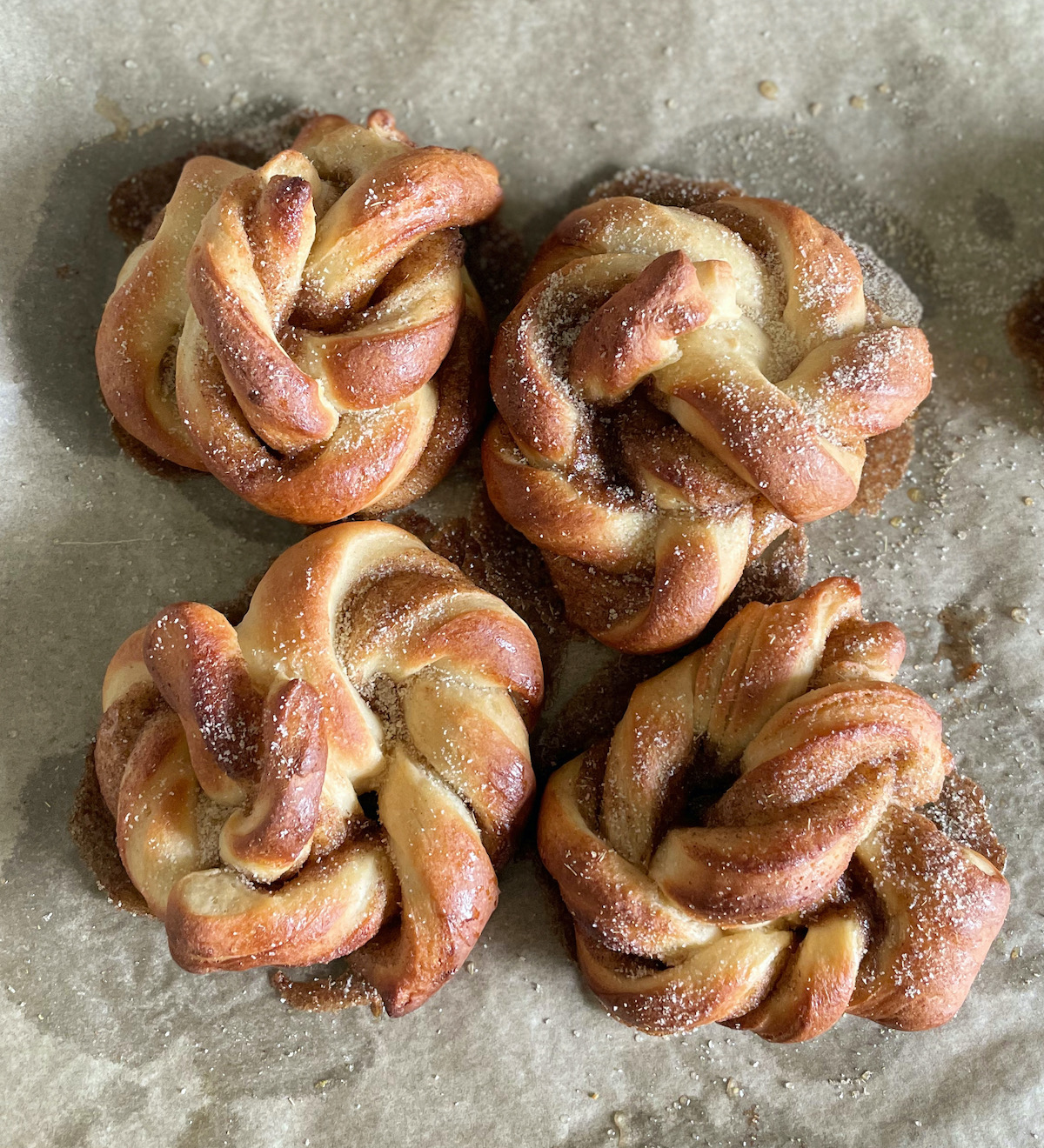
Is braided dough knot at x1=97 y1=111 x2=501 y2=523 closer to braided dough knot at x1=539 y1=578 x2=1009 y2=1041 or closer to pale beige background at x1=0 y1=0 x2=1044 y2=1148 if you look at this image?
pale beige background at x1=0 y1=0 x2=1044 y2=1148

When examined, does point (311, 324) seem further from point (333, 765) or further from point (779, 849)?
point (779, 849)

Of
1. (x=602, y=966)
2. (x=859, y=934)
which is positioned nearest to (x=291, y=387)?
(x=602, y=966)

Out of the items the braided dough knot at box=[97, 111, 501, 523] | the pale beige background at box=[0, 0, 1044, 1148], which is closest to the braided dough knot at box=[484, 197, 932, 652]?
the braided dough knot at box=[97, 111, 501, 523]

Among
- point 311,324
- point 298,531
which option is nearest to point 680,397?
point 311,324

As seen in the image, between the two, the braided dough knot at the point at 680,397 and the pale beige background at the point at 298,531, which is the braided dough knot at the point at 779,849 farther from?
the pale beige background at the point at 298,531

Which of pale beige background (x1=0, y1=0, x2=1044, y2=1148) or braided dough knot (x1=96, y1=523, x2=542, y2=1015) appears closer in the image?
braided dough knot (x1=96, y1=523, x2=542, y2=1015)

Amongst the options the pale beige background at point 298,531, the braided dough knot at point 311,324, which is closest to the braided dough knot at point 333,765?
the braided dough knot at point 311,324
